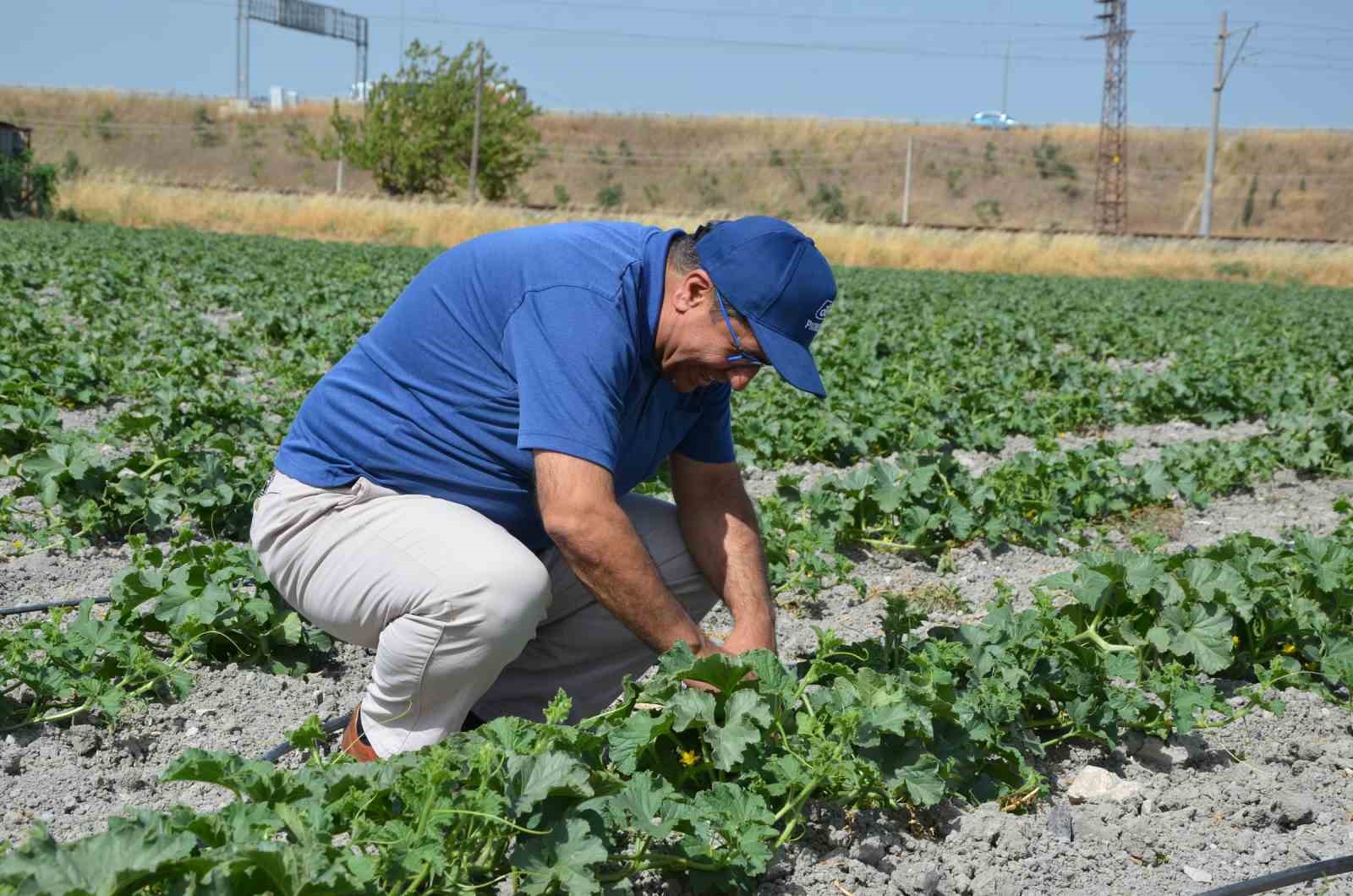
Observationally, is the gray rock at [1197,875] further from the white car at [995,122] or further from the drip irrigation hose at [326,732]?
the white car at [995,122]

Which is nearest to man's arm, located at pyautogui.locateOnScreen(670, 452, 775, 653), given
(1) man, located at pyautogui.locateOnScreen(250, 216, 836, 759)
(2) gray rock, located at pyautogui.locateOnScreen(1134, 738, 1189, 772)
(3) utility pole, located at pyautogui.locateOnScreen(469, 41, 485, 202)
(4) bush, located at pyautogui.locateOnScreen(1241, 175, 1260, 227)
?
(1) man, located at pyautogui.locateOnScreen(250, 216, 836, 759)

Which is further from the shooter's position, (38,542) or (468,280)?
(38,542)

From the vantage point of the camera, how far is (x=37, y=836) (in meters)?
1.88

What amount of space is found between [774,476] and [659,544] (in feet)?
11.3

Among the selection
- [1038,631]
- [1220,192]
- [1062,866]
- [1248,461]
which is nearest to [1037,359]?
[1248,461]

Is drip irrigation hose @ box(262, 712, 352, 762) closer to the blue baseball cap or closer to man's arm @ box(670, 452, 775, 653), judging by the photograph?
man's arm @ box(670, 452, 775, 653)

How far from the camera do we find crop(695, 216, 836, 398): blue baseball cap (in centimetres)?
280

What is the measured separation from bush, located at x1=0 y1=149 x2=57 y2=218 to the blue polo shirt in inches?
1164

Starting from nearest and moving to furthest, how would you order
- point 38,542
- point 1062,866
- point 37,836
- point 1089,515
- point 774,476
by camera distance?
point 37,836
point 1062,866
point 38,542
point 1089,515
point 774,476

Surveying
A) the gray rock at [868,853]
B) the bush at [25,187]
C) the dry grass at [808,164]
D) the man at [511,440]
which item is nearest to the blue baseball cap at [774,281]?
the man at [511,440]

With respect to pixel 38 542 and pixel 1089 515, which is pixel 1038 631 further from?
pixel 38 542

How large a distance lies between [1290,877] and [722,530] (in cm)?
152

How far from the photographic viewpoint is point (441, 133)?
153ft

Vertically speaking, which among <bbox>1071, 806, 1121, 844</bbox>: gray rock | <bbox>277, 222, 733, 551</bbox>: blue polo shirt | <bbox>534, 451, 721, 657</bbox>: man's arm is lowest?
<bbox>1071, 806, 1121, 844</bbox>: gray rock
